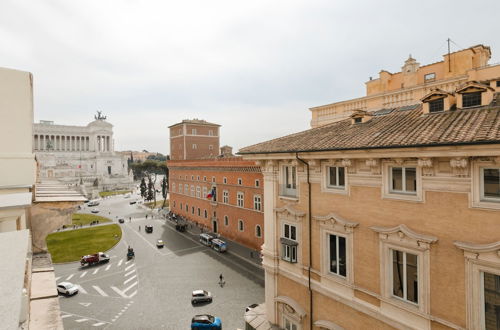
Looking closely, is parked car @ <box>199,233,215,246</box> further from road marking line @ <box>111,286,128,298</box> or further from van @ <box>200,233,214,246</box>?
road marking line @ <box>111,286,128,298</box>

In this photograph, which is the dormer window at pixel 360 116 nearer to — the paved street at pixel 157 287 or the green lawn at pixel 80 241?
the paved street at pixel 157 287

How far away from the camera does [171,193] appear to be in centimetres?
5553

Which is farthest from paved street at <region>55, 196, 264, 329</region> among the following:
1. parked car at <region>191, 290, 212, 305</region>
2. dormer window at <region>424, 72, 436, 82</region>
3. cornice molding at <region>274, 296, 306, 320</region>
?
dormer window at <region>424, 72, 436, 82</region>

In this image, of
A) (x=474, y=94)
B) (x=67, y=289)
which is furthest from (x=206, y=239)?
(x=474, y=94)

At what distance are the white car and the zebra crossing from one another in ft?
2.25

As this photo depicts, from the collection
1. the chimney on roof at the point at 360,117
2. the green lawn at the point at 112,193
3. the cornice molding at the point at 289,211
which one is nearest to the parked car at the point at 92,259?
the cornice molding at the point at 289,211

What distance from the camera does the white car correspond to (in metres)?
23.2

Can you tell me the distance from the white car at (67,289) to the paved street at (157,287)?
47 centimetres

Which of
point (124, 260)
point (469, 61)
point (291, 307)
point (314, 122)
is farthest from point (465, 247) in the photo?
point (124, 260)

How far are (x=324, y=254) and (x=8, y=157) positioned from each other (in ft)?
36.0

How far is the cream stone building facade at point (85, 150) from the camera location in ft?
351

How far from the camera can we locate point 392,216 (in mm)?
8539

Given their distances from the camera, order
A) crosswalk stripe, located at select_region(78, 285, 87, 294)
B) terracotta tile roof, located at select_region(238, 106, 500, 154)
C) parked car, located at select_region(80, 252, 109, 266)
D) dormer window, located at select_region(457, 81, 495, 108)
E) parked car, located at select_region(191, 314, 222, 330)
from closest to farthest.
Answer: terracotta tile roof, located at select_region(238, 106, 500, 154), dormer window, located at select_region(457, 81, 495, 108), parked car, located at select_region(191, 314, 222, 330), crosswalk stripe, located at select_region(78, 285, 87, 294), parked car, located at select_region(80, 252, 109, 266)

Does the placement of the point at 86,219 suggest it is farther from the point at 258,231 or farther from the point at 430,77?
the point at 430,77
